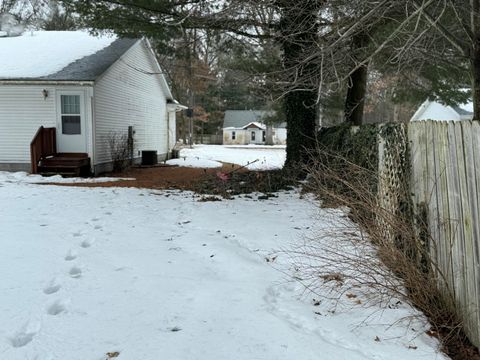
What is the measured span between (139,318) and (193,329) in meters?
0.46

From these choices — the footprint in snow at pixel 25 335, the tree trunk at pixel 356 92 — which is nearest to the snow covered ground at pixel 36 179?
the tree trunk at pixel 356 92

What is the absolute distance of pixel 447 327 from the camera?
313 centimetres

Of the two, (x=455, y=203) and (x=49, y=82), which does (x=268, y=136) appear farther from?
(x=455, y=203)

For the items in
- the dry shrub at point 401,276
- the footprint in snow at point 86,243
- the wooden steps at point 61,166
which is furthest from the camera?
the wooden steps at point 61,166

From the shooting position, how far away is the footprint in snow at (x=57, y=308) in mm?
3342

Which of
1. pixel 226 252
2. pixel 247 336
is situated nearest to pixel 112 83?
pixel 226 252

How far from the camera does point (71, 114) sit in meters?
13.8

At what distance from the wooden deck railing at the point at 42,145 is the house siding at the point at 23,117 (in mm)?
385

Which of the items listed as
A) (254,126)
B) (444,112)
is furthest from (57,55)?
(254,126)

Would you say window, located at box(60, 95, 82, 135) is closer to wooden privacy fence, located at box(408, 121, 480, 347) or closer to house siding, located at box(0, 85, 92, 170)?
house siding, located at box(0, 85, 92, 170)

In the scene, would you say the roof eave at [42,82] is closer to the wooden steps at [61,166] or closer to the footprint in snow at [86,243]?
the wooden steps at [61,166]

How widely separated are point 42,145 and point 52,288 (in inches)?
424

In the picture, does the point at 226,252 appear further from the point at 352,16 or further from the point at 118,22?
the point at 118,22

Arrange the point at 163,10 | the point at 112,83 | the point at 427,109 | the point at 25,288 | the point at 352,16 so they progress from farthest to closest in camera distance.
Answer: the point at 427,109 → the point at 112,83 → the point at 163,10 → the point at 352,16 → the point at 25,288
